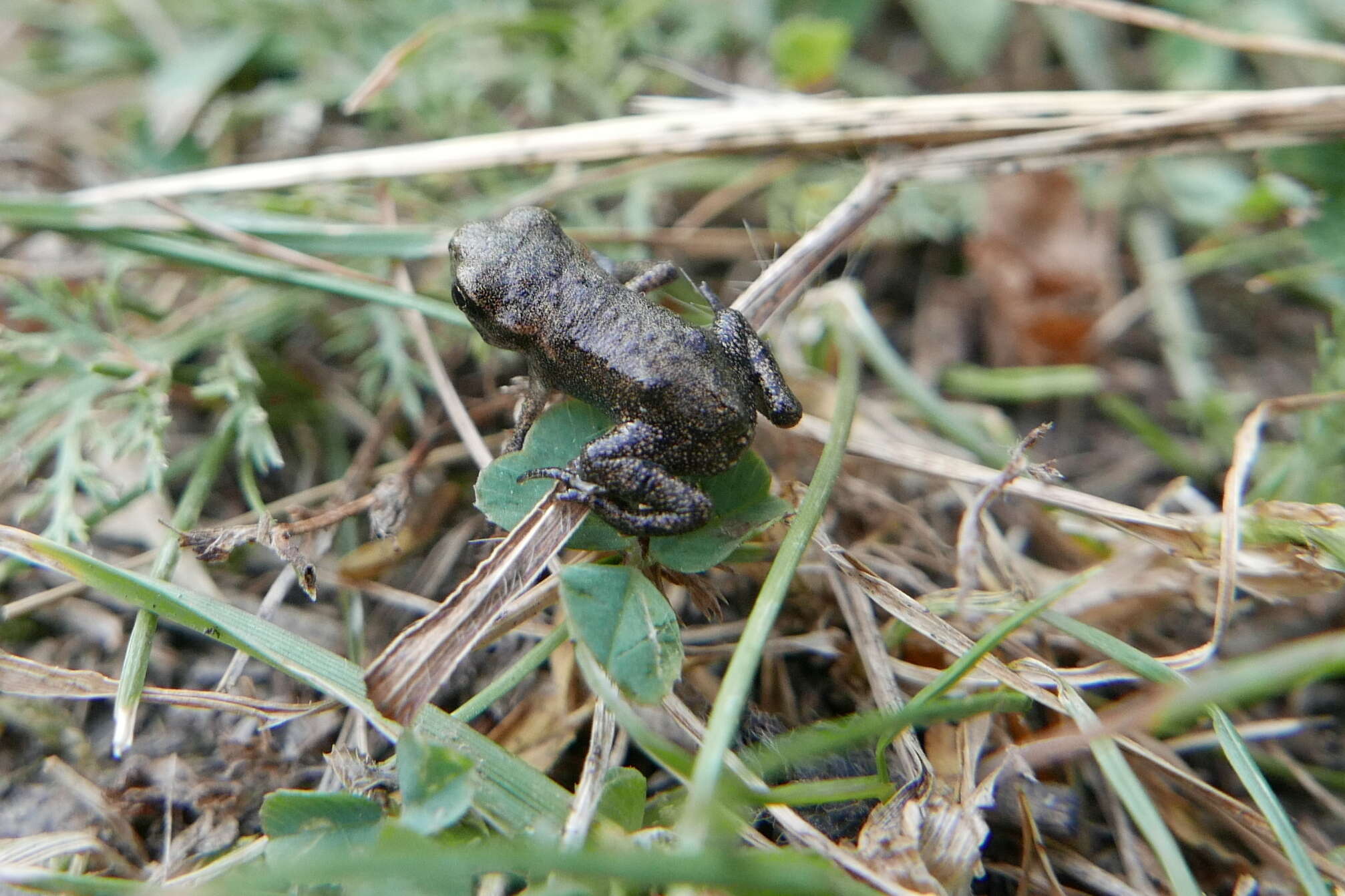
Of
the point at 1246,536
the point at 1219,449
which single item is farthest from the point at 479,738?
the point at 1219,449

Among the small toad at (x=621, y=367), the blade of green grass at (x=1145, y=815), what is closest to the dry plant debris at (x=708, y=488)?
the blade of green grass at (x=1145, y=815)

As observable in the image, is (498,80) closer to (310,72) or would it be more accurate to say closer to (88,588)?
(310,72)

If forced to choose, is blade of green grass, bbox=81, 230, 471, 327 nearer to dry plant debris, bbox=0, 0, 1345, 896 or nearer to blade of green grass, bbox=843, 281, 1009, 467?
dry plant debris, bbox=0, 0, 1345, 896

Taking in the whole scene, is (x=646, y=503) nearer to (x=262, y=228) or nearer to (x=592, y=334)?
(x=592, y=334)

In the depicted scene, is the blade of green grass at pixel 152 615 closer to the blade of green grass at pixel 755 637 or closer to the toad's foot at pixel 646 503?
the toad's foot at pixel 646 503

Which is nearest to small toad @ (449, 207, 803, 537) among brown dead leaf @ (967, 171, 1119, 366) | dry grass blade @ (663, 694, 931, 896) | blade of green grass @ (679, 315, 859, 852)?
blade of green grass @ (679, 315, 859, 852)

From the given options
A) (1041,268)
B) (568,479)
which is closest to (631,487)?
(568,479)
